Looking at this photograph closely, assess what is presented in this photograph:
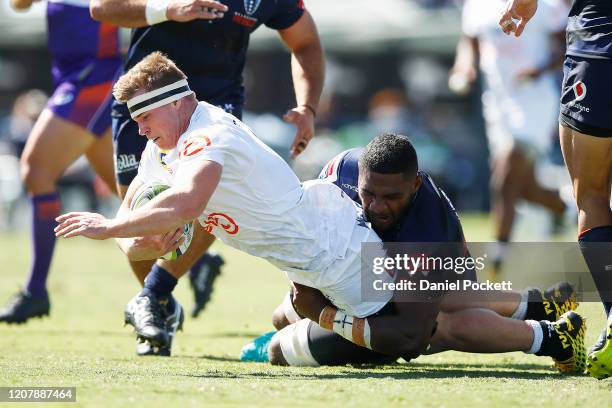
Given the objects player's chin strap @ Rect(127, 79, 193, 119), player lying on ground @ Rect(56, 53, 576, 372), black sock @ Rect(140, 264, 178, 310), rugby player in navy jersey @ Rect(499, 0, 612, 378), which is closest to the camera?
player lying on ground @ Rect(56, 53, 576, 372)

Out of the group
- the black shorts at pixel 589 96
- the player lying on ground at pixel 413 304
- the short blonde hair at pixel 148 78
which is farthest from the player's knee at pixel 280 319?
the black shorts at pixel 589 96

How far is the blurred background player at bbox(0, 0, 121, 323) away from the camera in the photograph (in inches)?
314

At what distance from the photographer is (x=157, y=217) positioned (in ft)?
16.2

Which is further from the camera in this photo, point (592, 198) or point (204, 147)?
point (592, 198)

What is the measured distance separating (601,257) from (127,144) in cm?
300

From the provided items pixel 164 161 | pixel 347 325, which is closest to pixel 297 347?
A: pixel 347 325

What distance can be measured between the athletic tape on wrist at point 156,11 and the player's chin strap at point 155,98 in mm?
955

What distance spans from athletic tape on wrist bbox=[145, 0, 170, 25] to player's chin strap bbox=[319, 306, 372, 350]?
196cm

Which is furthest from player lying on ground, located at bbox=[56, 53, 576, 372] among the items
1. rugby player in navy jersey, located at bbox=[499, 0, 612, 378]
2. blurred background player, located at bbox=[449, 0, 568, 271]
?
blurred background player, located at bbox=[449, 0, 568, 271]

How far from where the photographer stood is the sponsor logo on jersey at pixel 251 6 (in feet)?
22.5

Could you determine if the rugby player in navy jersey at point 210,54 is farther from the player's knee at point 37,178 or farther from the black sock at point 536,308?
the black sock at point 536,308

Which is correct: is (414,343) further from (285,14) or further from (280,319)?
(285,14)

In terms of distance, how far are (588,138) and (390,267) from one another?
116 centimetres

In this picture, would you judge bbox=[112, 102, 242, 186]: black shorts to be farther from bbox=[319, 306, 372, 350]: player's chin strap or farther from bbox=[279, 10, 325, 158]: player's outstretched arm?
bbox=[319, 306, 372, 350]: player's chin strap
